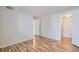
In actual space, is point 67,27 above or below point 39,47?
above

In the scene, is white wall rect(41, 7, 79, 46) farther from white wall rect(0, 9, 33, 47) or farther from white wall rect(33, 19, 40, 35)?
white wall rect(0, 9, 33, 47)

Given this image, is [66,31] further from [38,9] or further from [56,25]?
[38,9]

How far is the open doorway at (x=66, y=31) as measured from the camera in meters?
1.76

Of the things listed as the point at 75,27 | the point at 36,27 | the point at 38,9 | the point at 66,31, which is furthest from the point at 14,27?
the point at 75,27

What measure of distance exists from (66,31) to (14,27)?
3.55ft

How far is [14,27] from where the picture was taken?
1794 millimetres

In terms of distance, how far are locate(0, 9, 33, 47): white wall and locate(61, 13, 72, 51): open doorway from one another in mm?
679

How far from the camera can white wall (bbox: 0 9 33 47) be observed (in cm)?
173

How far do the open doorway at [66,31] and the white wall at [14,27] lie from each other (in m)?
0.68

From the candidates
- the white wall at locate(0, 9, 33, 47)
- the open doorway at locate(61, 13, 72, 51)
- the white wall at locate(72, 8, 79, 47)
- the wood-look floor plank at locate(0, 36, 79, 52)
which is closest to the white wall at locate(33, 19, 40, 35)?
the white wall at locate(0, 9, 33, 47)

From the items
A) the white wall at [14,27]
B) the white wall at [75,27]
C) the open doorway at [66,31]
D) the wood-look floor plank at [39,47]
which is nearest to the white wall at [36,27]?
the white wall at [14,27]

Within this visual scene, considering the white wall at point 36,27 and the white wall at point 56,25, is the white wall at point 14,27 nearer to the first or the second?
the white wall at point 36,27
